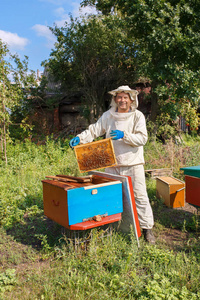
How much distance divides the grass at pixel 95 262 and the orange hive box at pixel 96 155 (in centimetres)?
73

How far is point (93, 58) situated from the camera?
9430 mm

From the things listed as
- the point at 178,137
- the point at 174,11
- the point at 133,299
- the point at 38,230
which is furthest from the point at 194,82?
the point at 133,299

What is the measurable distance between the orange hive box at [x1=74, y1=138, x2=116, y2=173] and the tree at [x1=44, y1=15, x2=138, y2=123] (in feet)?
21.9

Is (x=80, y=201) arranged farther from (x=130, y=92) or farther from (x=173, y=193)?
(x=173, y=193)

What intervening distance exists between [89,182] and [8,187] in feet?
7.70

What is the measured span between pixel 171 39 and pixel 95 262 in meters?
6.20

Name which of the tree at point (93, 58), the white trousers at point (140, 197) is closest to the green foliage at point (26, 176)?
the white trousers at point (140, 197)

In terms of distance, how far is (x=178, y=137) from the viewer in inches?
376

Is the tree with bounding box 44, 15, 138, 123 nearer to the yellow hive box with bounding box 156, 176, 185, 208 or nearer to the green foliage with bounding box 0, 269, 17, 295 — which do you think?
the yellow hive box with bounding box 156, 176, 185, 208

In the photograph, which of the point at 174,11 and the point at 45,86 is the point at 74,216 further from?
the point at 45,86

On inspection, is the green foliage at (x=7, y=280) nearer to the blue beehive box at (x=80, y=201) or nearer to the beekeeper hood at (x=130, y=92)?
the blue beehive box at (x=80, y=201)

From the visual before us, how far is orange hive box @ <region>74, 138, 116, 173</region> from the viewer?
9.61 feet

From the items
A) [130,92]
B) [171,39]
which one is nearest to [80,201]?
[130,92]

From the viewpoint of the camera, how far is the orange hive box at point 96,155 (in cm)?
293
